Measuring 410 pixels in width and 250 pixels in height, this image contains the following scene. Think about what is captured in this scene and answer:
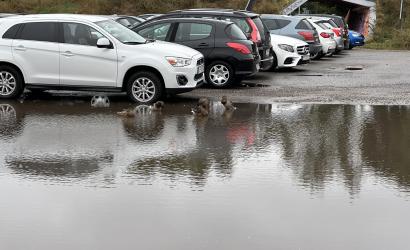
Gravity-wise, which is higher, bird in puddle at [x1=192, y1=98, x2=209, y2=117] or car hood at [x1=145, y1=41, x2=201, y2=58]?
car hood at [x1=145, y1=41, x2=201, y2=58]

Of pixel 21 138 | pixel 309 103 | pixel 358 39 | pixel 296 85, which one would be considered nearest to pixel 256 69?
pixel 296 85

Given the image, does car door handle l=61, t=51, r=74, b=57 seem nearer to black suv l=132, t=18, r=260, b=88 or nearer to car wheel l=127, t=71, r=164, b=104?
car wheel l=127, t=71, r=164, b=104

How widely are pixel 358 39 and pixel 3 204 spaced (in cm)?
3263

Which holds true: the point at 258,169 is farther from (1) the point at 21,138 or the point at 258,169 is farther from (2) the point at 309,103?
(2) the point at 309,103

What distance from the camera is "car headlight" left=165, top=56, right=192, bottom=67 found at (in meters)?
13.6

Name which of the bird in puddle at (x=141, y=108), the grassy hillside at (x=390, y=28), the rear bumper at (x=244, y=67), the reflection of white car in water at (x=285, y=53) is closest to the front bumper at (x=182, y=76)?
the bird in puddle at (x=141, y=108)

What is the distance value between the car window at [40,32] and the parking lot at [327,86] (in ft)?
10.3

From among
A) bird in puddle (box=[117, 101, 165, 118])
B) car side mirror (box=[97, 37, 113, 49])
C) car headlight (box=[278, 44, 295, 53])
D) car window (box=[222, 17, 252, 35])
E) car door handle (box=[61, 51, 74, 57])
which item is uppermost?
car window (box=[222, 17, 252, 35])

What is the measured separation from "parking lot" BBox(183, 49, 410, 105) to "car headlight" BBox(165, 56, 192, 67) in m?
1.43

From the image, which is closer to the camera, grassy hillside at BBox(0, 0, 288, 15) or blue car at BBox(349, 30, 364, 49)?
blue car at BBox(349, 30, 364, 49)

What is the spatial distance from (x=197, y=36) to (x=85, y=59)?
3.50 m

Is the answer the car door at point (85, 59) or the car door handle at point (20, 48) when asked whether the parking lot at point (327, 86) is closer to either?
the car door at point (85, 59)

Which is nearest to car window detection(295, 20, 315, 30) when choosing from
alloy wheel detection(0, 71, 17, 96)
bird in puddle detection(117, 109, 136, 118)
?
alloy wheel detection(0, 71, 17, 96)

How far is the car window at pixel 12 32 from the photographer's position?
1402 cm
